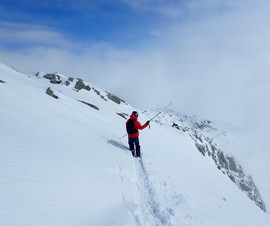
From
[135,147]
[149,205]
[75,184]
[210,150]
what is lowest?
[149,205]

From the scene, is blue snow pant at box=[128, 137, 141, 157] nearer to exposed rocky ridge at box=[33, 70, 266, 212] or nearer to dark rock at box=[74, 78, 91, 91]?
exposed rocky ridge at box=[33, 70, 266, 212]

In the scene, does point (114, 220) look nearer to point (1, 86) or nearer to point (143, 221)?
point (143, 221)

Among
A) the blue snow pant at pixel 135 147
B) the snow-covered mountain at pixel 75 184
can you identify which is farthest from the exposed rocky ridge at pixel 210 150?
the snow-covered mountain at pixel 75 184

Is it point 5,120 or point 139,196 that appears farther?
point 5,120

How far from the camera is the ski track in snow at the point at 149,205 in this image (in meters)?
8.52

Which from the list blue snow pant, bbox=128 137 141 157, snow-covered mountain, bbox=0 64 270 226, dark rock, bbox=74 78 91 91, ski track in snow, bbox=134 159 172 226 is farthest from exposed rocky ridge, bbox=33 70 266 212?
ski track in snow, bbox=134 159 172 226

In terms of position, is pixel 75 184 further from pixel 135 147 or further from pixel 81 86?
pixel 81 86

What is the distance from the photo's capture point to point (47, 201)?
7078 millimetres

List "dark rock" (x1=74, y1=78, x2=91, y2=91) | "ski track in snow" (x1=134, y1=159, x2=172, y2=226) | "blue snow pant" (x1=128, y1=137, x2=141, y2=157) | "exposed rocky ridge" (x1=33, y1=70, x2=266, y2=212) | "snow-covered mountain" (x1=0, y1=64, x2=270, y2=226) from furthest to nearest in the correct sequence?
"exposed rocky ridge" (x1=33, y1=70, x2=266, y2=212) → "dark rock" (x1=74, y1=78, x2=91, y2=91) → "blue snow pant" (x1=128, y1=137, x2=141, y2=157) → "ski track in snow" (x1=134, y1=159, x2=172, y2=226) → "snow-covered mountain" (x1=0, y1=64, x2=270, y2=226)

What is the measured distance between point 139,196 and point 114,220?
2.95 meters

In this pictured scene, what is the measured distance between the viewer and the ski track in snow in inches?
335

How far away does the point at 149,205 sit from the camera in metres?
9.74

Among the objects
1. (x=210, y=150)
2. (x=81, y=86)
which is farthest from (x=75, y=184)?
(x=210, y=150)

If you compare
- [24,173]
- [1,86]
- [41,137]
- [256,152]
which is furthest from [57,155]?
[256,152]
